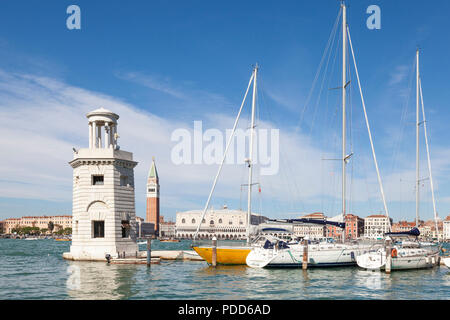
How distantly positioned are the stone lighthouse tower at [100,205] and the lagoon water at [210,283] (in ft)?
10.8

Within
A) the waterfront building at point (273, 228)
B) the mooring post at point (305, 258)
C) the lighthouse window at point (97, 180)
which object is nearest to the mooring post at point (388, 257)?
the mooring post at point (305, 258)

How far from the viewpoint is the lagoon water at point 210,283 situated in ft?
78.4

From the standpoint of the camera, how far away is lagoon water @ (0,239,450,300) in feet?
78.4

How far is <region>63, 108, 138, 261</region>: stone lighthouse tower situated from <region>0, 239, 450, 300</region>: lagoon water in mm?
3283

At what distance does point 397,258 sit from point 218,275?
Result: 1403 cm

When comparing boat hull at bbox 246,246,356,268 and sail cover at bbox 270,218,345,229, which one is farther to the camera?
sail cover at bbox 270,218,345,229

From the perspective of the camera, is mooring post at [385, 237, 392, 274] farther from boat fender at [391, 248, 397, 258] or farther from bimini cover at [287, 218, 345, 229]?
bimini cover at [287, 218, 345, 229]

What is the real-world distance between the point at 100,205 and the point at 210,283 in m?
16.7

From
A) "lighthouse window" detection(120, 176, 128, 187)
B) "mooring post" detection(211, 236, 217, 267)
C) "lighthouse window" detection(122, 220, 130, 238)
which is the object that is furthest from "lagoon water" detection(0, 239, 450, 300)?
"lighthouse window" detection(120, 176, 128, 187)

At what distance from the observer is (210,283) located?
27734 mm

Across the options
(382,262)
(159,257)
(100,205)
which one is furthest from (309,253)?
(100,205)

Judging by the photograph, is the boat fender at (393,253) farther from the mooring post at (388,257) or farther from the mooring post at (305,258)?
the mooring post at (305,258)
